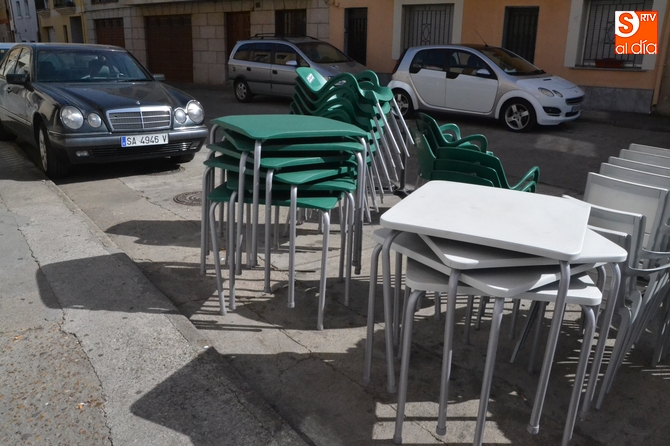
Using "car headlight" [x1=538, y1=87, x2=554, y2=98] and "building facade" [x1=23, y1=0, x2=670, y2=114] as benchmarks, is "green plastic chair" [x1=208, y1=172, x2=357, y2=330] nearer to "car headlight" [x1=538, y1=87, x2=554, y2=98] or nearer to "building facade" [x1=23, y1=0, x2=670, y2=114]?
"car headlight" [x1=538, y1=87, x2=554, y2=98]

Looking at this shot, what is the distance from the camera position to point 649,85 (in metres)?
13.7

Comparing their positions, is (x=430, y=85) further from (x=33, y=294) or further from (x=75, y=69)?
(x=33, y=294)

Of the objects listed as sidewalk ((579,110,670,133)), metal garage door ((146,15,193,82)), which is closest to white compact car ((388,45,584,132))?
sidewalk ((579,110,670,133))

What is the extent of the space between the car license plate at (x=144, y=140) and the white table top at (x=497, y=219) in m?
5.31

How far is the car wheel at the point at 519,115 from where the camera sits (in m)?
11.5

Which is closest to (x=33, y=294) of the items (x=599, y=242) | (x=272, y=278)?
(x=272, y=278)

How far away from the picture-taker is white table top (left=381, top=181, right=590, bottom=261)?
7.39 ft

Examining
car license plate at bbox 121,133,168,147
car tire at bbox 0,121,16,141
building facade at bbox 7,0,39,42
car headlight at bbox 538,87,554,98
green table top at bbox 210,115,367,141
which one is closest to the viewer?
green table top at bbox 210,115,367,141

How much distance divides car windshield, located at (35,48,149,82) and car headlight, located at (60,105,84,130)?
1.17m

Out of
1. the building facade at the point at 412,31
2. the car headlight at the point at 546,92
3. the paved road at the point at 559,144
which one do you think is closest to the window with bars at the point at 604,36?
the building facade at the point at 412,31

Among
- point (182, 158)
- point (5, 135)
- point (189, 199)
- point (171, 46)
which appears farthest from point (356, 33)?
point (189, 199)

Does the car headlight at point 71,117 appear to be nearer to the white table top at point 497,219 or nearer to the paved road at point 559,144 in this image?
the paved road at point 559,144

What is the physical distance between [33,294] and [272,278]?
159 centimetres

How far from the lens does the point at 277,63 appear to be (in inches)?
618
